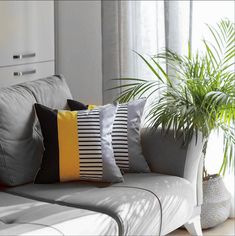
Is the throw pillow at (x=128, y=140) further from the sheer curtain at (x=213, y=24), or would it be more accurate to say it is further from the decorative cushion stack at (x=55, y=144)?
the sheer curtain at (x=213, y=24)

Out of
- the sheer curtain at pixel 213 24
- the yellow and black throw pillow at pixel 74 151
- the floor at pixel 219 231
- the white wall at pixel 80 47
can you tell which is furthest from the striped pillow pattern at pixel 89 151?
the white wall at pixel 80 47

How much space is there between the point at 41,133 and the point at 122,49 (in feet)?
4.19

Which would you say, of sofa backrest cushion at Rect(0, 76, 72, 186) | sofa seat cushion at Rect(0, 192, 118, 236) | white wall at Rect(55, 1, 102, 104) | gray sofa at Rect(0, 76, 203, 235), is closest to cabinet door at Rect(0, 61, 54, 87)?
white wall at Rect(55, 1, 102, 104)

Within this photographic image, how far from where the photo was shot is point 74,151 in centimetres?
304

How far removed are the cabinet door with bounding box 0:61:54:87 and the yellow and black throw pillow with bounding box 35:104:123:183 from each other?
829 mm

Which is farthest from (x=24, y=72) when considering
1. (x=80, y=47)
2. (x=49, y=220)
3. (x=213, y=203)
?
(x=49, y=220)

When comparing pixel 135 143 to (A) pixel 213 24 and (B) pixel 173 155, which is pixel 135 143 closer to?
(B) pixel 173 155

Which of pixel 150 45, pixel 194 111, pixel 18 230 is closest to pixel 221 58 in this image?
pixel 150 45

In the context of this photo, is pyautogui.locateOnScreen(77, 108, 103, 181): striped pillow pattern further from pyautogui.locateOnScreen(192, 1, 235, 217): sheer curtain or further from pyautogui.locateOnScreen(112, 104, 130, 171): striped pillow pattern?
pyautogui.locateOnScreen(192, 1, 235, 217): sheer curtain

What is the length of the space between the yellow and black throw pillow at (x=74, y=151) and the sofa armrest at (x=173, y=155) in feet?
0.96

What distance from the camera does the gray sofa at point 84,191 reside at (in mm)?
2568

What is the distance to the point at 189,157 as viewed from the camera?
3240 mm

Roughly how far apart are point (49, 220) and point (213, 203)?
152 centimetres

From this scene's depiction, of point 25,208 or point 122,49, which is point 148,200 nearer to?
point 25,208
